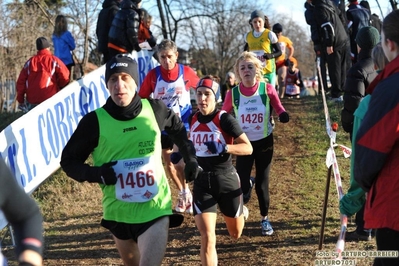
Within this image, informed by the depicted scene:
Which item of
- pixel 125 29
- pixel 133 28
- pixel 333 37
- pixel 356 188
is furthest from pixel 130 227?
pixel 333 37

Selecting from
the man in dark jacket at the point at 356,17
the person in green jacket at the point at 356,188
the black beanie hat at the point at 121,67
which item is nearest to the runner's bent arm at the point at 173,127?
the black beanie hat at the point at 121,67

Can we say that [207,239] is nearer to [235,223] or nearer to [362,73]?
[235,223]

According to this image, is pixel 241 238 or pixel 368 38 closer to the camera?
pixel 368 38

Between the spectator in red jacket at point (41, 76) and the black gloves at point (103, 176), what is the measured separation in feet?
20.0

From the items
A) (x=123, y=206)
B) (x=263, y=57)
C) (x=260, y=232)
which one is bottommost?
(x=260, y=232)

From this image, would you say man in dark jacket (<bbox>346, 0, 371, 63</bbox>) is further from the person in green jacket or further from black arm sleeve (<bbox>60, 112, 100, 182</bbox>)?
black arm sleeve (<bbox>60, 112, 100, 182</bbox>)

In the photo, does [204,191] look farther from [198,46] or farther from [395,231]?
[198,46]

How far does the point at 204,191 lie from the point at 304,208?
257 centimetres

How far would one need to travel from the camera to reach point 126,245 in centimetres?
391

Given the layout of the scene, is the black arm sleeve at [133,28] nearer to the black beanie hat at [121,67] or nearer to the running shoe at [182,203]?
the running shoe at [182,203]

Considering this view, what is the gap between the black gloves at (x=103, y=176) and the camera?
11.9ft

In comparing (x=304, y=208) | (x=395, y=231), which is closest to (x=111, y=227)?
(x=395, y=231)

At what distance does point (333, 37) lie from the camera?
10273mm

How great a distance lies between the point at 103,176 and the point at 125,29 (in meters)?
6.46
